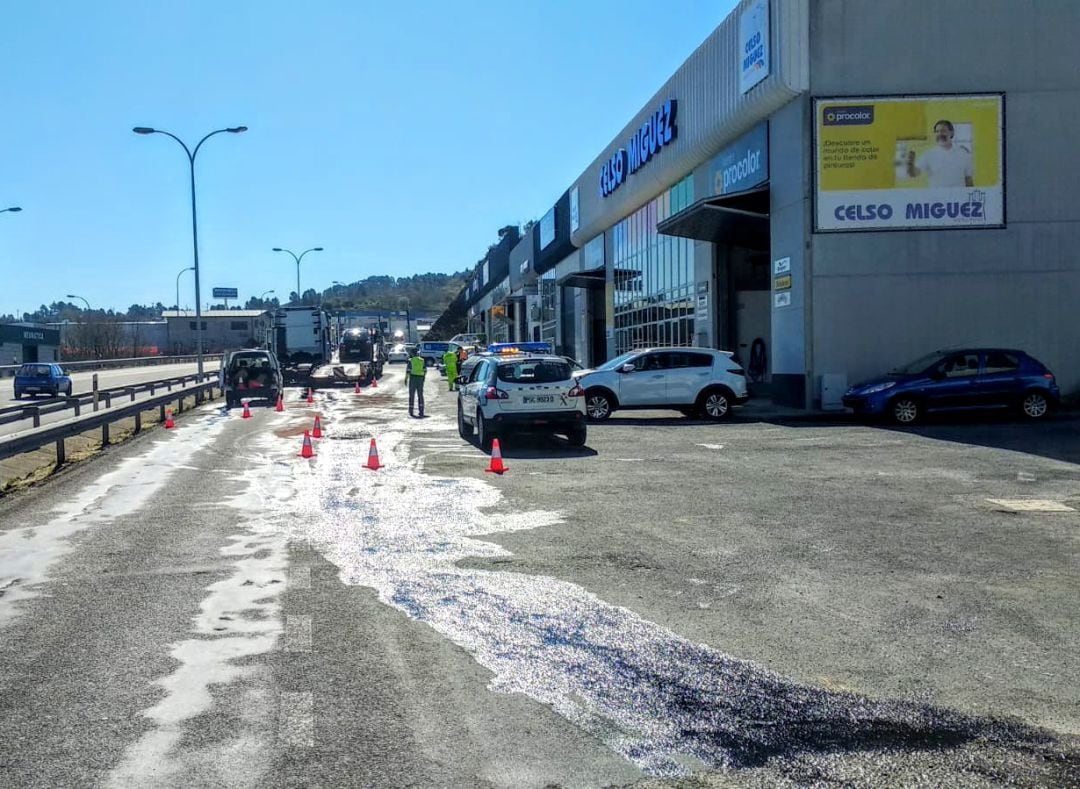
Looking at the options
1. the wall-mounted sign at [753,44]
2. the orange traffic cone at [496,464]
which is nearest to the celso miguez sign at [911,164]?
the wall-mounted sign at [753,44]

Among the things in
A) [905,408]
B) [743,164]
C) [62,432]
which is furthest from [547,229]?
[62,432]

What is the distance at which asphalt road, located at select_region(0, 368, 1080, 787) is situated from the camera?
14.5ft

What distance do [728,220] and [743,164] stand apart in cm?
157

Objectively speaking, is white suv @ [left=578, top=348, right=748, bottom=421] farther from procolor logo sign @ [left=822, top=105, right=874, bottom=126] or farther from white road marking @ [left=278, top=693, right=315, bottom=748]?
white road marking @ [left=278, top=693, right=315, bottom=748]

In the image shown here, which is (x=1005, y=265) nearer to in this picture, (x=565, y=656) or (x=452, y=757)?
(x=565, y=656)

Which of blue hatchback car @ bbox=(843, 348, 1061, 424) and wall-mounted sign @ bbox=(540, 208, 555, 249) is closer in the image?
blue hatchback car @ bbox=(843, 348, 1061, 424)

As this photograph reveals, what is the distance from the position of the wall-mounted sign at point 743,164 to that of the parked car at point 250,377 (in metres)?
14.8

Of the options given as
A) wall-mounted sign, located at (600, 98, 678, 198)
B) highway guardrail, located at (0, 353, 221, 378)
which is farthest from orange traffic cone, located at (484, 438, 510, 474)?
highway guardrail, located at (0, 353, 221, 378)

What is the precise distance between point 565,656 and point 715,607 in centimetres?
155

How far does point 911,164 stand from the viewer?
24.1 metres

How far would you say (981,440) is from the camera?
1728 cm

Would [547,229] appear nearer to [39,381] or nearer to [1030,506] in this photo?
[39,381]

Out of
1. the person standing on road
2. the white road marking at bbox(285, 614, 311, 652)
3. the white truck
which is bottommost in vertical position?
the white road marking at bbox(285, 614, 311, 652)

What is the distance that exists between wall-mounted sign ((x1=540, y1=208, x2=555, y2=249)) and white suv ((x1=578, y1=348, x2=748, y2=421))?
3637 centimetres
